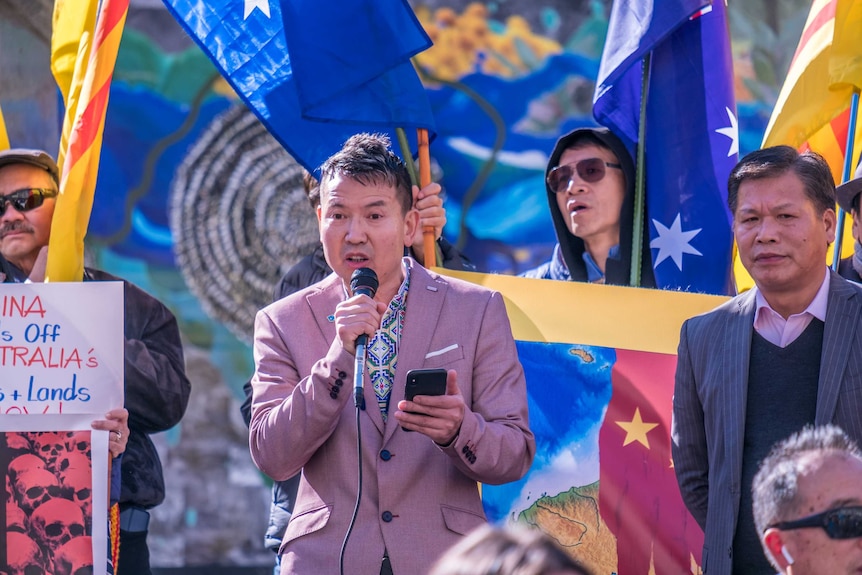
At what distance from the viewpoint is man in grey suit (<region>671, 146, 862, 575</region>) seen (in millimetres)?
3953

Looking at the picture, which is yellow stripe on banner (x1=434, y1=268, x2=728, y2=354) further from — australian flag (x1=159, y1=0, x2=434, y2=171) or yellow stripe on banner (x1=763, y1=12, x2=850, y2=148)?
yellow stripe on banner (x1=763, y1=12, x2=850, y2=148)

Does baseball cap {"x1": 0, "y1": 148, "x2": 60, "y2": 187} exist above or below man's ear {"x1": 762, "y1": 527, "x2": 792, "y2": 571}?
above

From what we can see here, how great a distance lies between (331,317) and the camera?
4023 millimetres

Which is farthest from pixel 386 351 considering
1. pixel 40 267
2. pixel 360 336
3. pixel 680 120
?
pixel 680 120

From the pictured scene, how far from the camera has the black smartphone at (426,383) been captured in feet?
11.7

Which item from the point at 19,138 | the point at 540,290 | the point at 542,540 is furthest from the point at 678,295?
the point at 19,138

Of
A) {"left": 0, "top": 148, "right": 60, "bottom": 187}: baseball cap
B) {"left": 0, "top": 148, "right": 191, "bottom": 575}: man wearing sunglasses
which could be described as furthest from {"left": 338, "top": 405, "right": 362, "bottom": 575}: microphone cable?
{"left": 0, "top": 148, "right": 60, "bottom": 187}: baseball cap

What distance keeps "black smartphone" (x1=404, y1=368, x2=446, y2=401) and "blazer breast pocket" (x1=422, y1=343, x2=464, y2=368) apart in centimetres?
31

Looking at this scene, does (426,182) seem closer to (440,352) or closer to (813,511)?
(440,352)

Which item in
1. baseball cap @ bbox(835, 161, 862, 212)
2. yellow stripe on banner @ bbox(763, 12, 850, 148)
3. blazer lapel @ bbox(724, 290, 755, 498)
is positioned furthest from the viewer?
yellow stripe on banner @ bbox(763, 12, 850, 148)

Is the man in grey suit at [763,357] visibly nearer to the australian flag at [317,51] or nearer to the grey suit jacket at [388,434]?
the grey suit jacket at [388,434]

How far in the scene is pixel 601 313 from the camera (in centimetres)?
488

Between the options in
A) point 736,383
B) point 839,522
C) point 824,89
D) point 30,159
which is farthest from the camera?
point 824,89

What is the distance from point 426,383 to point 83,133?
231cm
